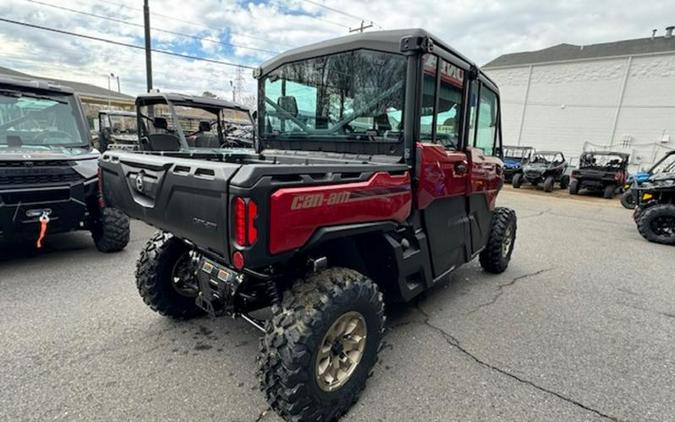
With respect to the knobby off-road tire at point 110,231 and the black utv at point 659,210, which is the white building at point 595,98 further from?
the knobby off-road tire at point 110,231

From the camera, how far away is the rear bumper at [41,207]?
369 cm

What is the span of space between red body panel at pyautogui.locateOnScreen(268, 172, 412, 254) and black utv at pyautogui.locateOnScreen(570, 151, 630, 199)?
14343 mm

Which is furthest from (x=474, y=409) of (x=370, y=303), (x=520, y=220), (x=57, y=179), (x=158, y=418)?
(x=520, y=220)

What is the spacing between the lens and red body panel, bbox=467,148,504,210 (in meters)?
3.31

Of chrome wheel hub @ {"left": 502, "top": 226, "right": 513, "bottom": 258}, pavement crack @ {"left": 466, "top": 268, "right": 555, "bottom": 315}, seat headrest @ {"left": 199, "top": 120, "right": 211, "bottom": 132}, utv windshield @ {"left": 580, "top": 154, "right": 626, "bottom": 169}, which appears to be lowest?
pavement crack @ {"left": 466, "top": 268, "right": 555, "bottom": 315}

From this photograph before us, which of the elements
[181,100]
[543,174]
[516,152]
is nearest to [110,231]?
[181,100]

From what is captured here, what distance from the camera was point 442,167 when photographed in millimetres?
2766

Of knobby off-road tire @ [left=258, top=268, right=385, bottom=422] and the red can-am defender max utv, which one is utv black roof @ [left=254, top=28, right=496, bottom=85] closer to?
the red can-am defender max utv

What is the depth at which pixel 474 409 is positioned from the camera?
2.17m

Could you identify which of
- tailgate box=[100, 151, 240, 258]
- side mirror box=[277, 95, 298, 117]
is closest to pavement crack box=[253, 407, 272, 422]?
tailgate box=[100, 151, 240, 258]

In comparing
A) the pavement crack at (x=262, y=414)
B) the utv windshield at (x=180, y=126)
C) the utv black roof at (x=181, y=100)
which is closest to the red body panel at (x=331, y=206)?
the pavement crack at (x=262, y=414)

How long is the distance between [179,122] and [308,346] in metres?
6.58

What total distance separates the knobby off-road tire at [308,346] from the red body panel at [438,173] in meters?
0.90

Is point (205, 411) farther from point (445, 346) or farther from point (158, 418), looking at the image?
point (445, 346)
